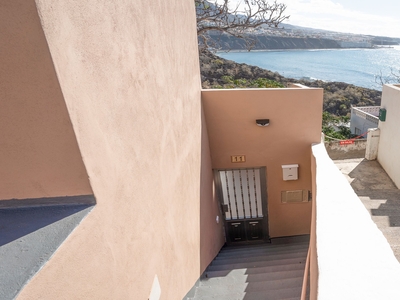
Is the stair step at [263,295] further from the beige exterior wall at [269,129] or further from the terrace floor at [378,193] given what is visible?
the beige exterior wall at [269,129]

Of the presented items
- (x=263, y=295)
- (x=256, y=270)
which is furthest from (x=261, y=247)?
(x=263, y=295)

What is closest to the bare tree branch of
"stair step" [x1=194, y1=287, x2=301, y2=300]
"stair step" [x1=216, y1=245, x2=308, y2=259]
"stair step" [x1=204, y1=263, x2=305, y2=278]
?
"stair step" [x1=216, y1=245, x2=308, y2=259]

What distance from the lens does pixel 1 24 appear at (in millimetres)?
1035

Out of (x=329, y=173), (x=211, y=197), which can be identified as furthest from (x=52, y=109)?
(x=211, y=197)

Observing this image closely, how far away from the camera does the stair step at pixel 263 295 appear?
332 centimetres

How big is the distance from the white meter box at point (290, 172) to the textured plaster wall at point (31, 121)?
450 centimetres

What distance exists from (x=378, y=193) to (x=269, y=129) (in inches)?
143

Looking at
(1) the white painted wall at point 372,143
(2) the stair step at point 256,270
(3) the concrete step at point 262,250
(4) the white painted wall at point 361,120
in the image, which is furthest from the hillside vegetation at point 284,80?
(2) the stair step at point 256,270

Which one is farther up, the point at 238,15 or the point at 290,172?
the point at 238,15

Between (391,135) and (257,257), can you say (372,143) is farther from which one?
(257,257)

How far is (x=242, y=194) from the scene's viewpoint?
256 inches

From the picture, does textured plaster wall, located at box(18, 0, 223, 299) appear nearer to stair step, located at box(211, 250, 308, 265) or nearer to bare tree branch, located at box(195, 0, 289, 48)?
stair step, located at box(211, 250, 308, 265)

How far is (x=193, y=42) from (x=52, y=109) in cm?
351

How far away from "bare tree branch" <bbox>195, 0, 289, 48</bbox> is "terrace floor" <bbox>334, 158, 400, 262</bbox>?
503 centimetres
